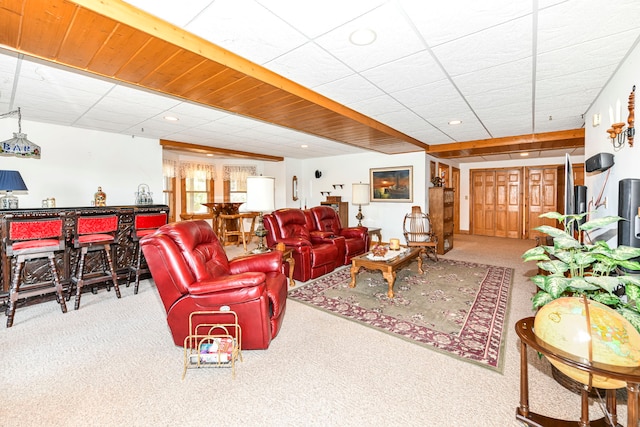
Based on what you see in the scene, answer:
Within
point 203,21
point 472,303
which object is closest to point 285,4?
point 203,21

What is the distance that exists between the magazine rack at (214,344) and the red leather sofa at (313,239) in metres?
1.88

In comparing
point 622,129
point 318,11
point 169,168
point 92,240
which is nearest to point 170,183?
point 169,168

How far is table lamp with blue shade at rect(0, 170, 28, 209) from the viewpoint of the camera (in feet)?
10.2

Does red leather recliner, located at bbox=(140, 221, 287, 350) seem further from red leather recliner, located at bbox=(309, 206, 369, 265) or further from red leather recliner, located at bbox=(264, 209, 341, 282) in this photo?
red leather recliner, located at bbox=(309, 206, 369, 265)

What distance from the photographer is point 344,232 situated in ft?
17.0

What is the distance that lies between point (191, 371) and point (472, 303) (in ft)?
9.39

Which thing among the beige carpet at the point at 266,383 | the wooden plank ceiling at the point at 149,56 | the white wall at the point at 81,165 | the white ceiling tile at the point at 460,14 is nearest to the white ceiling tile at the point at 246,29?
the wooden plank ceiling at the point at 149,56

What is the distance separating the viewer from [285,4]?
1580 mm

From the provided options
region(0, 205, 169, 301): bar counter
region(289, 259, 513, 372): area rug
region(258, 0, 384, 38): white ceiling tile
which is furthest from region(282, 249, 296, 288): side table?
region(258, 0, 384, 38): white ceiling tile

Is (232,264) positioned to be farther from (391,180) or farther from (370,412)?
(391,180)

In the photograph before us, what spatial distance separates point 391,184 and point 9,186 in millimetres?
6120

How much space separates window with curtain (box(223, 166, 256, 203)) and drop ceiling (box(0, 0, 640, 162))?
392cm

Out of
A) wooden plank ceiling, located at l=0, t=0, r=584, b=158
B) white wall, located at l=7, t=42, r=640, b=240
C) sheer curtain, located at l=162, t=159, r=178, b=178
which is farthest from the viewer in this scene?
sheer curtain, located at l=162, t=159, r=178, b=178

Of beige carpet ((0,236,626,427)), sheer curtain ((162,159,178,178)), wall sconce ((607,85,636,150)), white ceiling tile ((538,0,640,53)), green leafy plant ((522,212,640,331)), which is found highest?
white ceiling tile ((538,0,640,53))
